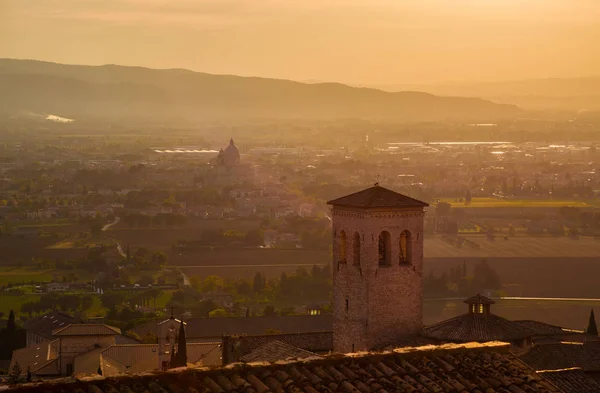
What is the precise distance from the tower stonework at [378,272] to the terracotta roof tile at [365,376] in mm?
12126

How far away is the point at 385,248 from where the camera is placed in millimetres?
21500

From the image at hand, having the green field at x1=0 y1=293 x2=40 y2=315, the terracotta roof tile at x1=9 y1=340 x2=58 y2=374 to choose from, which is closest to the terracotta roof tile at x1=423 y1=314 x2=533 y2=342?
the terracotta roof tile at x1=9 y1=340 x2=58 y2=374

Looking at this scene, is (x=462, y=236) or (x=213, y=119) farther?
(x=213, y=119)

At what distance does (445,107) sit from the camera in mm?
130125

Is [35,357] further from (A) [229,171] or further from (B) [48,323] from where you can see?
(A) [229,171]

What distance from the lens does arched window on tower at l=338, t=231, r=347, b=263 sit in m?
21.7

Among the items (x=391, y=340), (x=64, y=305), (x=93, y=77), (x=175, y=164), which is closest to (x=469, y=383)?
(x=391, y=340)

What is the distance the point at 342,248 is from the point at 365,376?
13.6 metres

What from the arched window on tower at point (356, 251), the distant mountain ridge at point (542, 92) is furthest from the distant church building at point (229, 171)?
the arched window on tower at point (356, 251)

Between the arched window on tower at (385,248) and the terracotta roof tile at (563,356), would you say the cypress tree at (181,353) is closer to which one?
the arched window on tower at (385,248)

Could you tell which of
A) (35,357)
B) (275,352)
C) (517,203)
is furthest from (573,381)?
(517,203)

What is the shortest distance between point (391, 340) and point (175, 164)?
9256 centimetres

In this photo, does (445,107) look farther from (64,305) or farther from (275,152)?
(64,305)

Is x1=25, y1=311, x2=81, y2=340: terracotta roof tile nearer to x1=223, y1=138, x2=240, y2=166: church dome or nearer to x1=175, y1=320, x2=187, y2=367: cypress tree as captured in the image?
x1=175, y1=320, x2=187, y2=367: cypress tree
